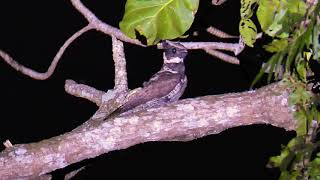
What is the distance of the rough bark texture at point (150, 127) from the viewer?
63.2 inches

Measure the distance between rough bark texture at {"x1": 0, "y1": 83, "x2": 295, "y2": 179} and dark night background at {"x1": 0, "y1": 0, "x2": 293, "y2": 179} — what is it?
1969 mm

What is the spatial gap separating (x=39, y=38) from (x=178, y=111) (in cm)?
257

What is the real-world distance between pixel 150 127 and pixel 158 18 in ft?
1.33

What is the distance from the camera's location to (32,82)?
3973 millimetres

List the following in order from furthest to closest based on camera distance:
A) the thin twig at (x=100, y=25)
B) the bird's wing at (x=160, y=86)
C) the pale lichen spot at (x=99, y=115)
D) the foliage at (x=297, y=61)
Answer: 1. the bird's wing at (x=160, y=86)
2. the thin twig at (x=100, y=25)
3. the pale lichen spot at (x=99, y=115)
4. the foliage at (x=297, y=61)

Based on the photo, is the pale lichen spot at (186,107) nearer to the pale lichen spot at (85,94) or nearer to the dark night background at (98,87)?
the pale lichen spot at (85,94)

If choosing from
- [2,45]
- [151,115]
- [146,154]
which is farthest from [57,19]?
[151,115]

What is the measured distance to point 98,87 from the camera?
13.4 ft

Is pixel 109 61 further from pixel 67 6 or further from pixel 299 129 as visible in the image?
pixel 299 129

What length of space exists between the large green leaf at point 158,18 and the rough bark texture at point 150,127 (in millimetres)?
278

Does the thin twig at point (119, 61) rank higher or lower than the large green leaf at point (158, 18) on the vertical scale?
lower

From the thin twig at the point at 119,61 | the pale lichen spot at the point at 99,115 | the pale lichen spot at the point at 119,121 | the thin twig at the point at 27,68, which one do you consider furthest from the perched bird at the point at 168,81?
the pale lichen spot at the point at 119,121

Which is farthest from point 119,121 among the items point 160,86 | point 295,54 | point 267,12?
→ point 160,86

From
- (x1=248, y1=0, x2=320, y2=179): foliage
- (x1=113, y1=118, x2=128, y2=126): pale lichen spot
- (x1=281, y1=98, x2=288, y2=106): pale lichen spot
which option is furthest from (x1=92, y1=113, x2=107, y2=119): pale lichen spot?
(x1=248, y1=0, x2=320, y2=179): foliage
